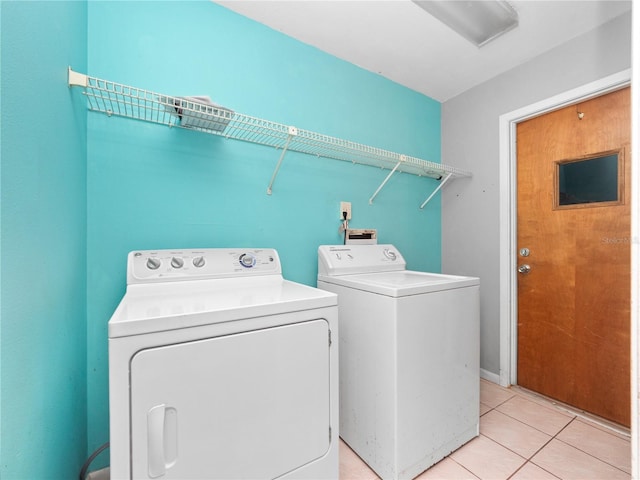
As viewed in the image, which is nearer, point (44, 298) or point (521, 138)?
point (44, 298)

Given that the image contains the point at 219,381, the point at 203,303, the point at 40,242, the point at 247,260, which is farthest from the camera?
the point at 247,260

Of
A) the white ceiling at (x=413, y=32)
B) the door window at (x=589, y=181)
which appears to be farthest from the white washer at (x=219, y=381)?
the door window at (x=589, y=181)

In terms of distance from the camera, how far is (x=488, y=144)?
234 centimetres

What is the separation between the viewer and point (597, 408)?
179cm

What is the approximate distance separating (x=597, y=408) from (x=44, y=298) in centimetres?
291

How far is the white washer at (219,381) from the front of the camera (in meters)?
0.79

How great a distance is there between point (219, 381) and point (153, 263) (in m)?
Result: 0.69

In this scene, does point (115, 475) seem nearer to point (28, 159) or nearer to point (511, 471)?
point (28, 159)

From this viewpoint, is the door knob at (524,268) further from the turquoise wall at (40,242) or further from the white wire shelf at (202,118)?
the turquoise wall at (40,242)

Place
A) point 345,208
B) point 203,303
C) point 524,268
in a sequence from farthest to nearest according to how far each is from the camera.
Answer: point 524,268 → point 345,208 → point 203,303

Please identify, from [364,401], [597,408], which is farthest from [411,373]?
[597,408]

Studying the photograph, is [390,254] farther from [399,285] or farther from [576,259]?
[576,259]

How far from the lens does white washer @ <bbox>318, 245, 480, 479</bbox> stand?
1313 mm

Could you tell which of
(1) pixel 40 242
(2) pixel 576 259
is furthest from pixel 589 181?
(1) pixel 40 242
